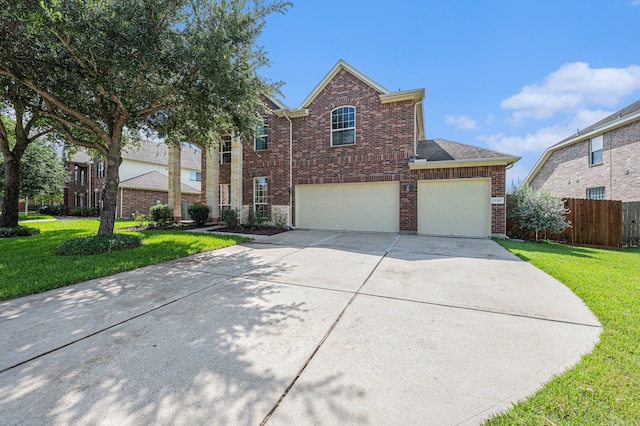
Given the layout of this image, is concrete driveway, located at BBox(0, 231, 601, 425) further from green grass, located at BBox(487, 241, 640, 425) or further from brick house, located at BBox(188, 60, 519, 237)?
brick house, located at BBox(188, 60, 519, 237)

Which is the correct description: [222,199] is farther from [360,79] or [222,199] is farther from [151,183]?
[151,183]

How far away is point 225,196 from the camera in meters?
14.8

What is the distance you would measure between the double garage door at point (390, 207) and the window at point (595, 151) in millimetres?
10478

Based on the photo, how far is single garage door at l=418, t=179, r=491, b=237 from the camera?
10.1m

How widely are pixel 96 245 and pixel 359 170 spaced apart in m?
9.40

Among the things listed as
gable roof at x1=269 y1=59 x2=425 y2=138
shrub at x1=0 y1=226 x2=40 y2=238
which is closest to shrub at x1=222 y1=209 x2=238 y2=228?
gable roof at x1=269 y1=59 x2=425 y2=138

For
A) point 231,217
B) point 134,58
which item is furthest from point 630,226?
point 134,58

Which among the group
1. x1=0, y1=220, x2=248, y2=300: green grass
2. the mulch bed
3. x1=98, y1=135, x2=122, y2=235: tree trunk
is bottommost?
x1=0, y1=220, x2=248, y2=300: green grass

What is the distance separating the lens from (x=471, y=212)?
10.2 m

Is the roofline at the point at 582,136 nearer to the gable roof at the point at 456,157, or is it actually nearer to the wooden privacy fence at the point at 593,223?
the wooden privacy fence at the point at 593,223

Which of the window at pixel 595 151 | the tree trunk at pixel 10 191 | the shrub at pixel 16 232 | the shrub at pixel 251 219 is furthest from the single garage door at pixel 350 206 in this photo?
the window at pixel 595 151

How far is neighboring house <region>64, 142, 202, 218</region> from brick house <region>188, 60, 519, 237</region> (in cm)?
1048

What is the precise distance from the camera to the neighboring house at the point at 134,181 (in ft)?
72.3

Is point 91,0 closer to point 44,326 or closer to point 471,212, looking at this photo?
point 44,326
